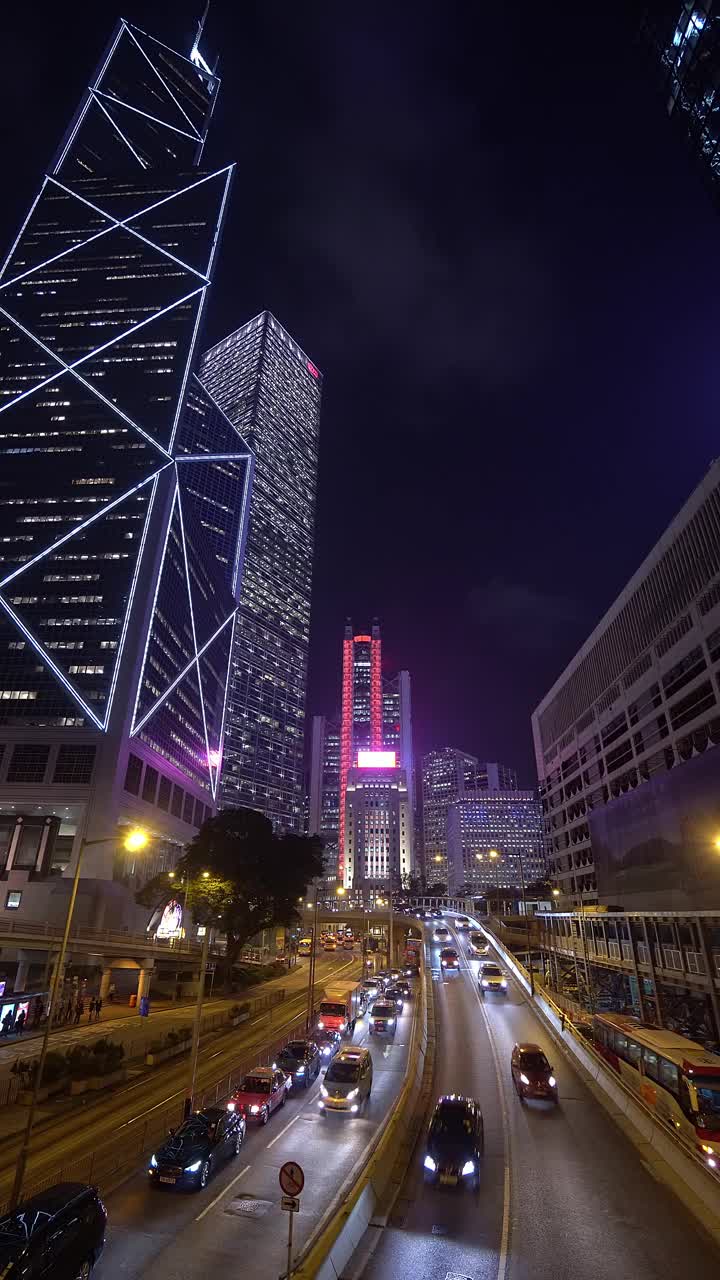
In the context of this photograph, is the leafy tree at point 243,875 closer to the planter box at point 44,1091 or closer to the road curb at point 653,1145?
the planter box at point 44,1091

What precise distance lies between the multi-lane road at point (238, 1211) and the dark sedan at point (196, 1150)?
1.04 ft

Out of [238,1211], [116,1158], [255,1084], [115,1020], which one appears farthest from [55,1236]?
[115,1020]

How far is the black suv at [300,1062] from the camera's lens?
2817cm

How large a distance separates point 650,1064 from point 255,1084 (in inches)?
615

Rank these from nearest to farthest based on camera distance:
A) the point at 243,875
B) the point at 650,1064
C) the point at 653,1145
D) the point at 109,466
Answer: the point at 653,1145 → the point at 650,1064 → the point at 243,875 → the point at 109,466

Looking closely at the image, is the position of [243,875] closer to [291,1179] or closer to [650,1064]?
[650,1064]

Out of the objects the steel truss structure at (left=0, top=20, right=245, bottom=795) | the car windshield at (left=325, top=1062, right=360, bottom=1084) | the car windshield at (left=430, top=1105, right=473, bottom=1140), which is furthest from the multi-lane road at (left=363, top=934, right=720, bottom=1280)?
the steel truss structure at (left=0, top=20, right=245, bottom=795)

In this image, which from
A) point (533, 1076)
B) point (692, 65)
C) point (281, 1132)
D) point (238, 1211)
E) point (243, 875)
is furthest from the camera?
point (243, 875)

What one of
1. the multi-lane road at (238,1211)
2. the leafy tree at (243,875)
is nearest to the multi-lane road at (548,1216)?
the multi-lane road at (238,1211)

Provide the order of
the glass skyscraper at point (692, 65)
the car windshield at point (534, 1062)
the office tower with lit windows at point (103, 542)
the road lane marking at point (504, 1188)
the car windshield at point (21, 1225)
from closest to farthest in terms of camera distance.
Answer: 1. the car windshield at point (21, 1225)
2. the road lane marking at point (504, 1188)
3. the car windshield at point (534, 1062)
4. the glass skyscraper at point (692, 65)
5. the office tower with lit windows at point (103, 542)

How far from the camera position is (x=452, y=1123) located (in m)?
18.6

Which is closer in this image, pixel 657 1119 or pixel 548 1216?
pixel 548 1216

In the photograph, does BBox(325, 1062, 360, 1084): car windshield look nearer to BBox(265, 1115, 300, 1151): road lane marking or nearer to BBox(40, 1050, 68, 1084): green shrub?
BBox(265, 1115, 300, 1151): road lane marking

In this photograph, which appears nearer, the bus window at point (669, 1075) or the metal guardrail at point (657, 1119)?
the metal guardrail at point (657, 1119)
